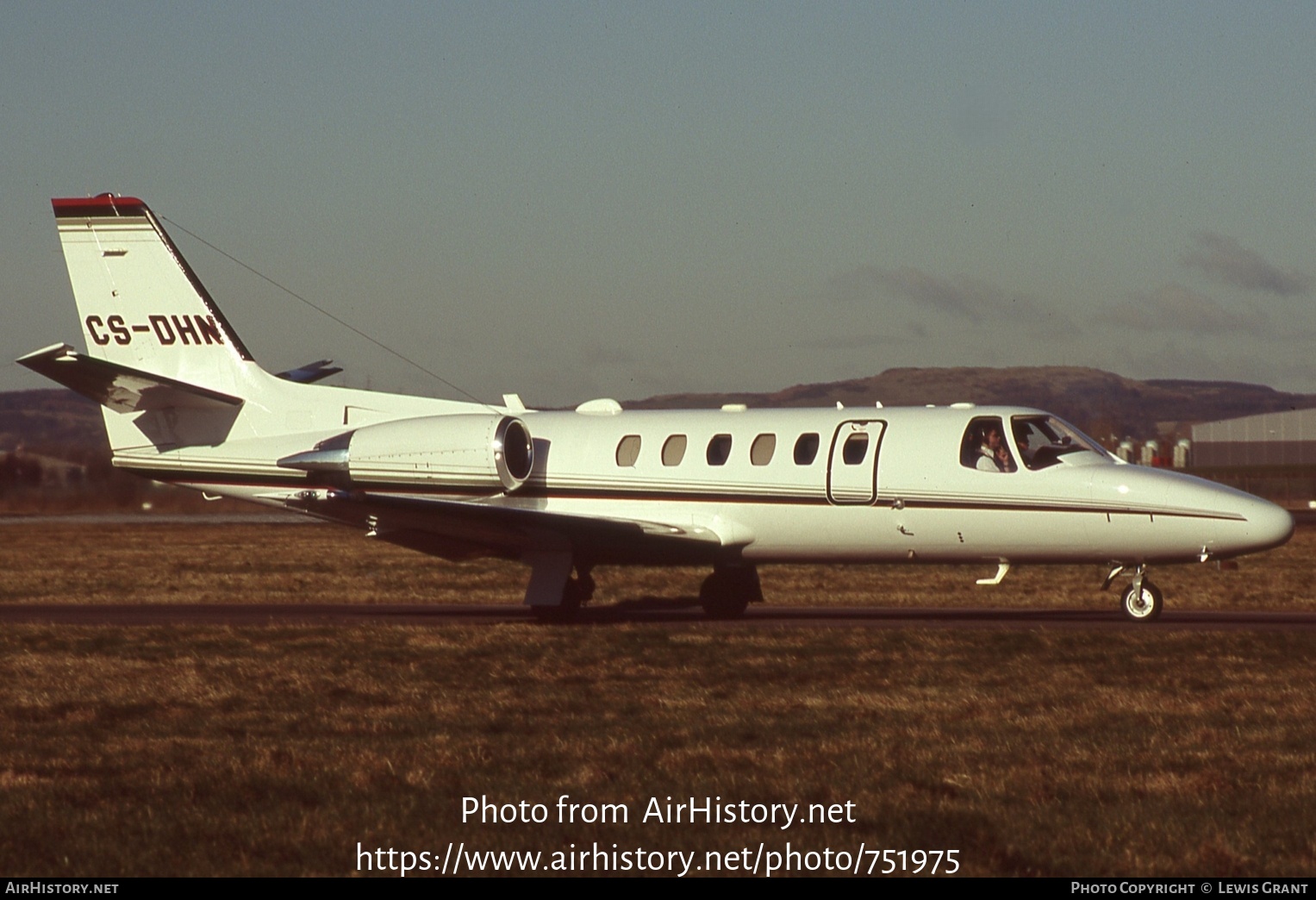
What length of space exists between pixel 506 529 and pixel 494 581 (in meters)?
10.8

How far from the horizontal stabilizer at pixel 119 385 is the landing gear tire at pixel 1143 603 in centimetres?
1413

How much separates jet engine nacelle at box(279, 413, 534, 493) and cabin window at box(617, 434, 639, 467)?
1395 mm

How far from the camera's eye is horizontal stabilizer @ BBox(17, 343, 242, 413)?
23.8 m

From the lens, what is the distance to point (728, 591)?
24.8 metres

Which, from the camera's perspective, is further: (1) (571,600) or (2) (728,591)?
(2) (728,591)

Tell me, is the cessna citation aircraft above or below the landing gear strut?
above

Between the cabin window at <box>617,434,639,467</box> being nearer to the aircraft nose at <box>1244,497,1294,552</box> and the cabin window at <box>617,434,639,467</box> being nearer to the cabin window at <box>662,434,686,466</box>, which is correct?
the cabin window at <box>662,434,686,466</box>

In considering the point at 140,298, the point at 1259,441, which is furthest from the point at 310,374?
the point at 1259,441

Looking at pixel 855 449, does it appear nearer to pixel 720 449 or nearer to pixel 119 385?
pixel 720 449

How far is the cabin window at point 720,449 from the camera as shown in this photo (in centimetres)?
2388

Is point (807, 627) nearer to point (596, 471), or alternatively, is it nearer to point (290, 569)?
point (596, 471)

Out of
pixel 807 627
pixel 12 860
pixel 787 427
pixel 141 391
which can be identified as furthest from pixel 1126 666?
pixel 141 391

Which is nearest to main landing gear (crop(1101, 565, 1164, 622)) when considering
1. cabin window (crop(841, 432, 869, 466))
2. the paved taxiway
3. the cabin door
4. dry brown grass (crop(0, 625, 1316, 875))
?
the paved taxiway

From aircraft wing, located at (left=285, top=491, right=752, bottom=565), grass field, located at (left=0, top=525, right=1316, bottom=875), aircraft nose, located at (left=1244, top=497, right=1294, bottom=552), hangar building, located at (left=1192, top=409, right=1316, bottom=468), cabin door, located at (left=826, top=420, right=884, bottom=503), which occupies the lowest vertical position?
grass field, located at (left=0, top=525, right=1316, bottom=875)
